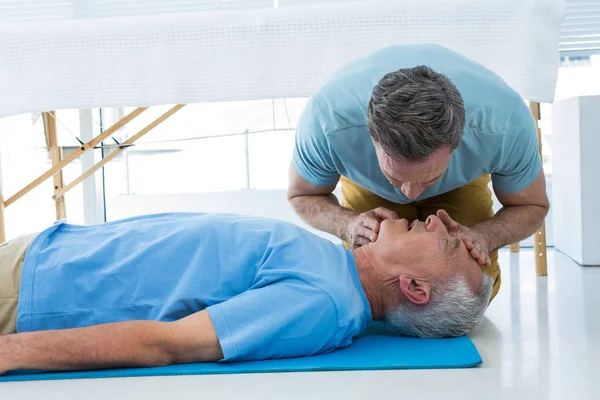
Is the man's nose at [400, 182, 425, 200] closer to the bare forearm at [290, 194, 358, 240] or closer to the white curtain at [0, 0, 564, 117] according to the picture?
the bare forearm at [290, 194, 358, 240]

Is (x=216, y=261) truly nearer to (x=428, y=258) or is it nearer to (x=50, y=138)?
(x=428, y=258)

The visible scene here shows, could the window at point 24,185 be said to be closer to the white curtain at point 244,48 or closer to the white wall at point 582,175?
the white curtain at point 244,48

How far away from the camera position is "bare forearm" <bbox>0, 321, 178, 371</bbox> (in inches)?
55.4

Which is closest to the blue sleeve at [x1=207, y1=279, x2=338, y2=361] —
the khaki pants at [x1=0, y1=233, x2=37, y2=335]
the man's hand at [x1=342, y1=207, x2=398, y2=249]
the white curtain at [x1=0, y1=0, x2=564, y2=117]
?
the man's hand at [x1=342, y1=207, x2=398, y2=249]

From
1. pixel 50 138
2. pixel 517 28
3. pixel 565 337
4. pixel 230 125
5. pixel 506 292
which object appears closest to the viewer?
pixel 565 337

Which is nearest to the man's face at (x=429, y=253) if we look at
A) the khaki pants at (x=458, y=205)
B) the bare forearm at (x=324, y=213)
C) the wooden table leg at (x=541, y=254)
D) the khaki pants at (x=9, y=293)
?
the bare forearm at (x=324, y=213)

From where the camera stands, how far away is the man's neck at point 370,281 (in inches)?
66.1

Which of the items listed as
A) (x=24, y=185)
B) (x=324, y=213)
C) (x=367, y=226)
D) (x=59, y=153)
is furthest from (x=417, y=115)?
(x=24, y=185)

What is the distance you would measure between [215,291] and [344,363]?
300 mm

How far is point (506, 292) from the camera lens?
8.14 ft

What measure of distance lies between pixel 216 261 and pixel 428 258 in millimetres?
442

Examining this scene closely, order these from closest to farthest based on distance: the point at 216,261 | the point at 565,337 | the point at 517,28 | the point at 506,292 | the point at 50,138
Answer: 1. the point at 216,261
2. the point at 565,337
3. the point at 517,28
4. the point at 506,292
5. the point at 50,138

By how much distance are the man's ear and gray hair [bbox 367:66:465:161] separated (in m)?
0.26

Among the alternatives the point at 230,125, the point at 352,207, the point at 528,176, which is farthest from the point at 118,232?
the point at 230,125
